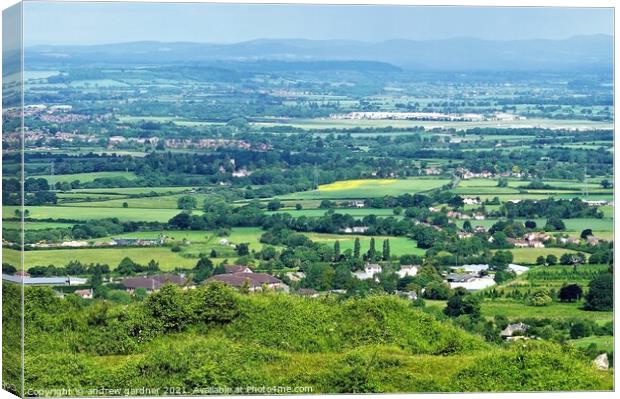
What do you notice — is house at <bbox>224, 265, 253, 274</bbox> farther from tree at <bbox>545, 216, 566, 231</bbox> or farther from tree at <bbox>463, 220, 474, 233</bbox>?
tree at <bbox>545, 216, 566, 231</bbox>

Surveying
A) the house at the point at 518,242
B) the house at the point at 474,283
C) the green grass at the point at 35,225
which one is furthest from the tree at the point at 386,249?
the green grass at the point at 35,225

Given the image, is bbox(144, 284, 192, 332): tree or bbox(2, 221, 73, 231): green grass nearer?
bbox(2, 221, 73, 231): green grass

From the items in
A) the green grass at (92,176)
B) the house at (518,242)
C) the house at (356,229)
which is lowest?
the house at (518,242)

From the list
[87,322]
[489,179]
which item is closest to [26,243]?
[87,322]

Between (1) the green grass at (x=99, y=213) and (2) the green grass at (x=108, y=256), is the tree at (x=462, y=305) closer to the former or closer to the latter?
(2) the green grass at (x=108, y=256)

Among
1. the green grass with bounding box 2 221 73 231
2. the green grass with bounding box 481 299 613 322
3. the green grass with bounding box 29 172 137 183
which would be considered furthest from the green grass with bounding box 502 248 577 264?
the green grass with bounding box 2 221 73 231

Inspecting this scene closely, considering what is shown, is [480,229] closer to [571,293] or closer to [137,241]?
[571,293]
